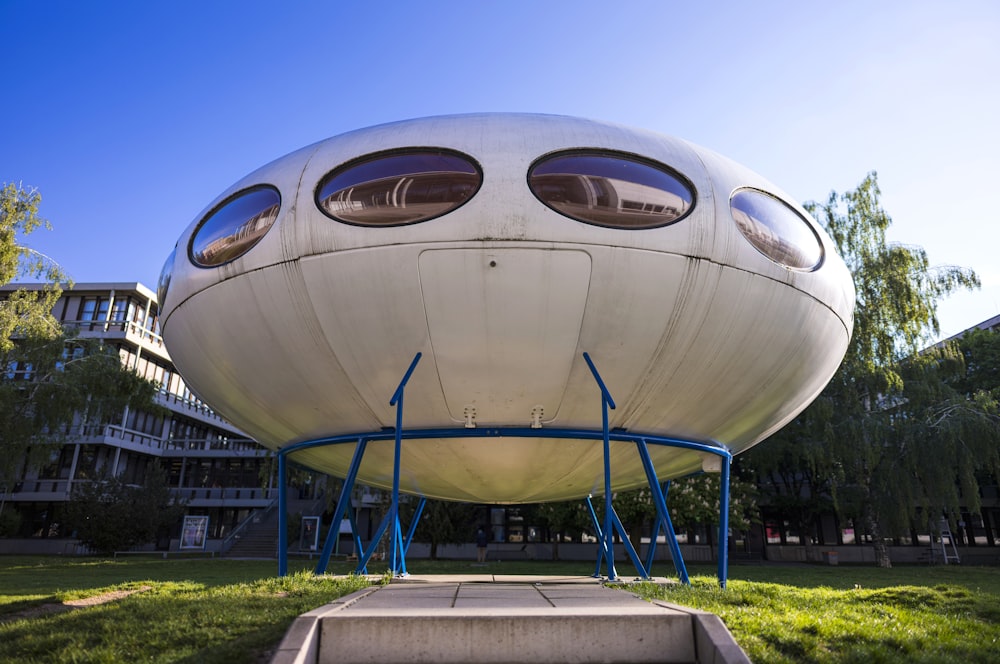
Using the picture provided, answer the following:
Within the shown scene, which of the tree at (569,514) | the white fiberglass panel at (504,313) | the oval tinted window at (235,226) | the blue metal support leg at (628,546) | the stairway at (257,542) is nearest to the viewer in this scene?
the white fiberglass panel at (504,313)

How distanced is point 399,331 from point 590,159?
8.68ft

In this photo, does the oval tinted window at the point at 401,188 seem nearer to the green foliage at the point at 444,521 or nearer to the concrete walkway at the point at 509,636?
the concrete walkway at the point at 509,636

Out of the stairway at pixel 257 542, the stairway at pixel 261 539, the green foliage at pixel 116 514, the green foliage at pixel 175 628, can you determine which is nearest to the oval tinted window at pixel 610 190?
the green foliage at pixel 175 628

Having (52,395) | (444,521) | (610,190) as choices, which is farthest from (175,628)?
(444,521)

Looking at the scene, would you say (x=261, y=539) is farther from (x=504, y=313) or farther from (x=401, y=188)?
(x=504, y=313)

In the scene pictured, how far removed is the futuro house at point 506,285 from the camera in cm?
654

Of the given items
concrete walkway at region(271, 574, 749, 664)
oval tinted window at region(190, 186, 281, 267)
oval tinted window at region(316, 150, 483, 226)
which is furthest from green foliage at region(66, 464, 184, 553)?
concrete walkway at region(271, 574, 749, 664)

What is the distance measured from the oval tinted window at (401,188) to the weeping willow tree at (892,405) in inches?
817

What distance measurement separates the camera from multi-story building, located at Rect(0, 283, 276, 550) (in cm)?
→ 3691

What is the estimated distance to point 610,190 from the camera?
266 inches

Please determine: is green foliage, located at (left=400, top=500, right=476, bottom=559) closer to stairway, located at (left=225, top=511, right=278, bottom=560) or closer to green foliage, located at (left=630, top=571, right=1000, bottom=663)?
stairway, located at (left=225, top=511, right=278, bottom=560)

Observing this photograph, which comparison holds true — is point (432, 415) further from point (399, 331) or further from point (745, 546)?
point (745, 546)

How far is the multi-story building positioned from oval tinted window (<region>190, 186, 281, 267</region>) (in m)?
30.3

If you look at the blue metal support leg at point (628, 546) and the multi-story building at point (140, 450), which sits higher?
the multi-story building at point (140, 450)
